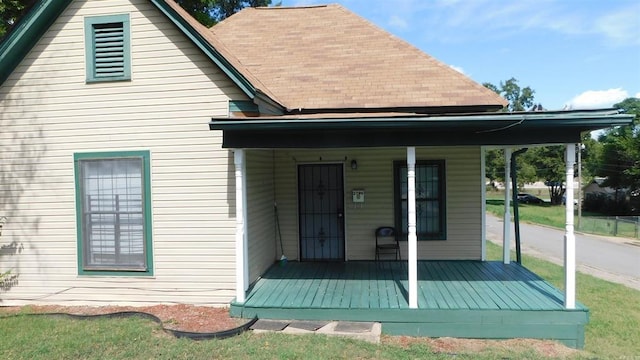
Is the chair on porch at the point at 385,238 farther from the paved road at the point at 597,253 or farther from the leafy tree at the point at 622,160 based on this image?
the leafy tree at the point at 622,160

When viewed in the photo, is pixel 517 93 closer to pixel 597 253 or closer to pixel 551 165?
pixel 551 165

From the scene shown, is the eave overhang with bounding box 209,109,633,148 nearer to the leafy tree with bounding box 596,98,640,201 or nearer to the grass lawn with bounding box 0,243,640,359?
the grass lawn with bounding box 0,243,640,359

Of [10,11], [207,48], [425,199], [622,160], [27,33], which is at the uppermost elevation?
[10,11]

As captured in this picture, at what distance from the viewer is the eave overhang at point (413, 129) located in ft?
17.7

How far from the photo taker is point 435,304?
5863 mm

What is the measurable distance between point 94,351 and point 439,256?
6330mm

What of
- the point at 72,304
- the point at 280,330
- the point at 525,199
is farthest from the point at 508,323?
the point at 525,199

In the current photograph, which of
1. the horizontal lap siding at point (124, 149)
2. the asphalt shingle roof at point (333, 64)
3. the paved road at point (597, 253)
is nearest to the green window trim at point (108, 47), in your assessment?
the horizontal lap siding at point (124, 149)

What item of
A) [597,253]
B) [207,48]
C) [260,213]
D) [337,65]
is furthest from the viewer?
[597,253]

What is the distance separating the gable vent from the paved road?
12.7 metres

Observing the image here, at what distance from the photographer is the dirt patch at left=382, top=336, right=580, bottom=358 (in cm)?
520

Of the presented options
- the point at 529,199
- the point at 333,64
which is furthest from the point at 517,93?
the point at 333,64

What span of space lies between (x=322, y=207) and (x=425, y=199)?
7.05ft

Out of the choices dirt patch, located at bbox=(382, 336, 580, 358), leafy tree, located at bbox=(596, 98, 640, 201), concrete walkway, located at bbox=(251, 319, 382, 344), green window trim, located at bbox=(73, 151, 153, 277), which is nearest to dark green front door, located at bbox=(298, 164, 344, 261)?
concrete walkway, located at bbox=(251, 319, 382, 344)
